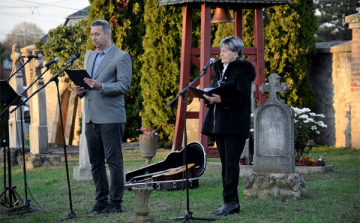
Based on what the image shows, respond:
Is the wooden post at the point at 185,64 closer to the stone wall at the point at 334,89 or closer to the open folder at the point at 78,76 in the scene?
the stone wall at the point at 334,89

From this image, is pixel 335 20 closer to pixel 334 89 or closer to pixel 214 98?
pixel 334 89

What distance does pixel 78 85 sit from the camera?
230 inches

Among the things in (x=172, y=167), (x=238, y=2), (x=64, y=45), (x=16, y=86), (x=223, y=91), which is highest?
(x=64, y=45)

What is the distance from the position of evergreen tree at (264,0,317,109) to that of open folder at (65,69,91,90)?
828 cm

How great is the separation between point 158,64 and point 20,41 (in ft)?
108

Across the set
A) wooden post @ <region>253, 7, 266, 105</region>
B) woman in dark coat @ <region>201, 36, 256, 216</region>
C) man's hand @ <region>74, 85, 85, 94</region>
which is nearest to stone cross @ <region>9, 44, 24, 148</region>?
wooden post @ <region>253, 7, 266, 105</region>

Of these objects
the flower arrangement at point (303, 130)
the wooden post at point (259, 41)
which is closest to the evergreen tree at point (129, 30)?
the wooden post at point (259, 41)

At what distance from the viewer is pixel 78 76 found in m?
5.71

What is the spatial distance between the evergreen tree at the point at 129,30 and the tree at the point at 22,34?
100ft

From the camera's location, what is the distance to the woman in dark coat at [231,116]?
5.77 m

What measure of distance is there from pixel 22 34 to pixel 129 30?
105 ft

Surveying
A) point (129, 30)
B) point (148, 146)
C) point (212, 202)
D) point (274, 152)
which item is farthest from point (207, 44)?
point (129, 30)

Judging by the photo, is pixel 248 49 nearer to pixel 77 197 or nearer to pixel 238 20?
pixel 238 20

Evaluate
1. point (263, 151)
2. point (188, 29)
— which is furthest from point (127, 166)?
point (263, 151)
